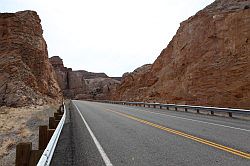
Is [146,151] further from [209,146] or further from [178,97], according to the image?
[178,97]

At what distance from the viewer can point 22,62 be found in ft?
149

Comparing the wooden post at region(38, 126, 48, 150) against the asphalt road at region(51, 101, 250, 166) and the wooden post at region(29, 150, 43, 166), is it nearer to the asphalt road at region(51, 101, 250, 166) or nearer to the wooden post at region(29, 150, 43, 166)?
the asphalt road at region(51, 101, 250, 166)

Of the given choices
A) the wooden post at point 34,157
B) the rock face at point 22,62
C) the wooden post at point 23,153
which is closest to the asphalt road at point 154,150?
the wooden post at point 34,157

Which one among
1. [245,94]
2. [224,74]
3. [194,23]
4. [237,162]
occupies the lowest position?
[237,162]

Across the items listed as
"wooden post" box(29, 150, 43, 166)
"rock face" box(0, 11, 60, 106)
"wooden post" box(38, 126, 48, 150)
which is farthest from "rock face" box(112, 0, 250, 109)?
"wooden post" box(29, 150, 43, 166)

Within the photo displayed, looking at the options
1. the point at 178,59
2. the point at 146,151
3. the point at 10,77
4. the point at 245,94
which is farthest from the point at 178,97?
the point at 146,151

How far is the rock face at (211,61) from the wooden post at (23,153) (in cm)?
2337

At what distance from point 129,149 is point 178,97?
30720 millimetres

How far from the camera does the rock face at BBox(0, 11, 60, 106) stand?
3884cm

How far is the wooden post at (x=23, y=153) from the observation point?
5007 millimetres

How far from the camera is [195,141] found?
28.5ft

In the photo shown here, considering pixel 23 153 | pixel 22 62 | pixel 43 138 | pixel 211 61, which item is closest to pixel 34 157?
pixel 23 153

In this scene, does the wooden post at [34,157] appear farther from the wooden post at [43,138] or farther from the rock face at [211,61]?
the rock face at [211,61]

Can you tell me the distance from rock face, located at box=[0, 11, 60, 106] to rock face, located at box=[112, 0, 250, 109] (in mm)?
20321
